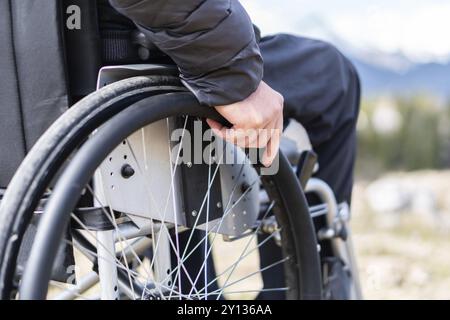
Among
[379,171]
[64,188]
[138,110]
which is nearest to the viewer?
[64,188]

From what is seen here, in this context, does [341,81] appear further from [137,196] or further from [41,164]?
[41,164]

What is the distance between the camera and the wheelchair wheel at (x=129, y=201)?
98 cm

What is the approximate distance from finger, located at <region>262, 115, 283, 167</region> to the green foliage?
3416 mm

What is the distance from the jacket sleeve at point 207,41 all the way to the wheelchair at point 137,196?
2.0 inches

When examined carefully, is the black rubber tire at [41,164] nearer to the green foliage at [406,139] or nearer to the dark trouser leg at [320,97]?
the dark trouser leg at [320,97]

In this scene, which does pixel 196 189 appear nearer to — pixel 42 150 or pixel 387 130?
pixel 42 150

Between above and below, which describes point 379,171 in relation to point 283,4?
below

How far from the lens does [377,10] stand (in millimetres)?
4949

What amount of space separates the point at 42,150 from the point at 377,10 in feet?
13.9

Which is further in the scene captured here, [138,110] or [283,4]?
[283,4]

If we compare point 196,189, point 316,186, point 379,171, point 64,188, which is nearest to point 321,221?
point 316,186

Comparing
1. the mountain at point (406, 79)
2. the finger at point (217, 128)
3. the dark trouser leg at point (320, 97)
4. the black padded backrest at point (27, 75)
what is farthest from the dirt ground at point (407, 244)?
the black padded backrest at point (27, 75)

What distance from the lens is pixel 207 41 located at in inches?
43.4
